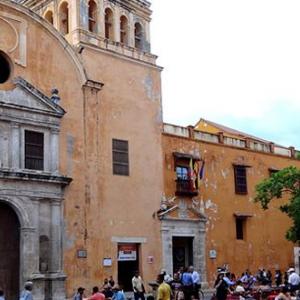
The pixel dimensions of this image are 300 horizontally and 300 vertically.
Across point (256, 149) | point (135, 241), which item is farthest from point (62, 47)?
point (256, 149)

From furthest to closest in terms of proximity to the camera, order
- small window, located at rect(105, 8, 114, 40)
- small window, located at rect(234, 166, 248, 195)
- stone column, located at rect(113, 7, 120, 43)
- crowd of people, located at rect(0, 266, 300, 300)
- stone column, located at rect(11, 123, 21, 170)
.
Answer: small window, located at rect(234, 166, 248, 195) → small window, located at rect(105, 8, 114, 40) → stone column, located at rect(113, 7, 120, 43) → stone column, located at rect(11, 123, 21, 170) → crowd of people, located at rect(0, 266, 300, 300)

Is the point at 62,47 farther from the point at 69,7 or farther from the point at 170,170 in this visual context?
the point at 170,170

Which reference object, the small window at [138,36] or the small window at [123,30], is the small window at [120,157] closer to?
the small window at [123,30]

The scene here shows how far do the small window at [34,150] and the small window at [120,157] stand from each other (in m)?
3.42

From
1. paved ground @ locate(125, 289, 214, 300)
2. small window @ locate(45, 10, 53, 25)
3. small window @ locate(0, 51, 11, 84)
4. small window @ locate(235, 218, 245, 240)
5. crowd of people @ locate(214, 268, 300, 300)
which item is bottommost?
paved ground @ locate(125, 289, 214, 300)

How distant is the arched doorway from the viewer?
2244 centimetres

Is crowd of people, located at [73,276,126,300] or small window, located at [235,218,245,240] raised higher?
small window, located at [235,218,245,240]

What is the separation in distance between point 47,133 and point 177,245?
28.1ft

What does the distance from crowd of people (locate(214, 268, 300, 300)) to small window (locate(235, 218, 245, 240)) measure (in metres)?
1.66

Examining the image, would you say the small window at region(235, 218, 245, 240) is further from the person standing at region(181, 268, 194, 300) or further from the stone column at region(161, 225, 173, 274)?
the person standing at region(181, 268, 194, 300)

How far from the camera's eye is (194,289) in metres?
22.1

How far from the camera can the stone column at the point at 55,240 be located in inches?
911

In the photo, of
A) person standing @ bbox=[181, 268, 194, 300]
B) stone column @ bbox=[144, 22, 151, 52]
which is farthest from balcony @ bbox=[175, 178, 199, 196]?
person standing @ bbox=[181, 268, 194, 300]

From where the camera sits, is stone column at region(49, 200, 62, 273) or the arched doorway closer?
the arched doorway
